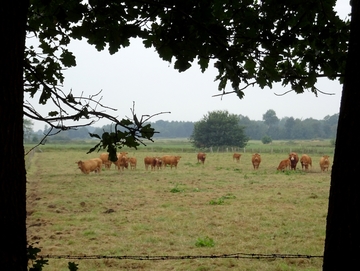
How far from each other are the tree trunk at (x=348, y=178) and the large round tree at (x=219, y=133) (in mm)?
56403

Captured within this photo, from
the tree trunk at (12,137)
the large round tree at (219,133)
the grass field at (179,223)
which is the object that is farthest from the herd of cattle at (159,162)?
the large round tree at (219,133)

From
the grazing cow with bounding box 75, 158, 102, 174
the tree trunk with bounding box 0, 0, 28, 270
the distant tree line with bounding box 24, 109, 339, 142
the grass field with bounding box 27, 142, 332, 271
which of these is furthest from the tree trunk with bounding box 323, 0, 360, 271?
the distant tree line with bounding box 24, 109, 339, 142

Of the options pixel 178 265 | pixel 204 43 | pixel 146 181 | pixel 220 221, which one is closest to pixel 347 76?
pixel 204 43

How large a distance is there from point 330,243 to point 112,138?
4.08 ft

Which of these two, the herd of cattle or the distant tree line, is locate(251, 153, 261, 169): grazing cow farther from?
the distant tree line

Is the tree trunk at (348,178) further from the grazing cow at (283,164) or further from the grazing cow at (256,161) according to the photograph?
the grazing cow at (256,161)

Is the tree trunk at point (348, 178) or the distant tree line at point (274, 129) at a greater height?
the distant tree line at point (274, 129)

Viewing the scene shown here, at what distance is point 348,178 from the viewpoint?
1.41 m

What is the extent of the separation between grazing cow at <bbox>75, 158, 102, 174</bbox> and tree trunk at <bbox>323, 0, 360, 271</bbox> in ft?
65.9

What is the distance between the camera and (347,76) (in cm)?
144

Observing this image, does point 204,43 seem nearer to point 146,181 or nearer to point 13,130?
point 13,130

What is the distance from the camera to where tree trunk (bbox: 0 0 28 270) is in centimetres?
142

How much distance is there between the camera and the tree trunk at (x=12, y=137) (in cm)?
142

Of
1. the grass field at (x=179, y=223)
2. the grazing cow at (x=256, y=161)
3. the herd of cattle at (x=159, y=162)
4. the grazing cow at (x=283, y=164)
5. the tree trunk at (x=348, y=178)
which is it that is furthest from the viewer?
the grazing cow at (x=256, y=161)
